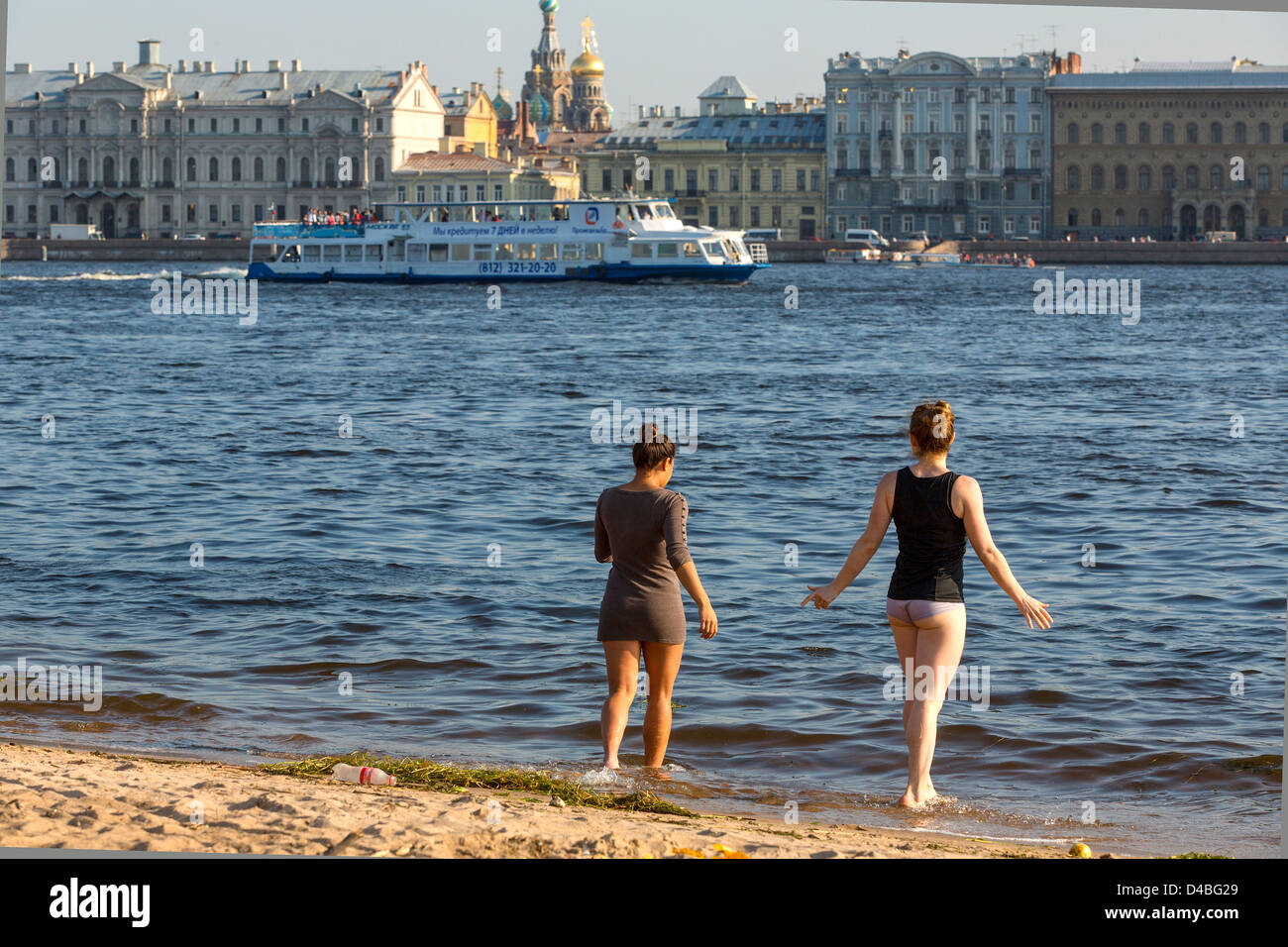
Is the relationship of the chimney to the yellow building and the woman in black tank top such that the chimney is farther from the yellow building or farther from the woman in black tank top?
the woman in black tank top

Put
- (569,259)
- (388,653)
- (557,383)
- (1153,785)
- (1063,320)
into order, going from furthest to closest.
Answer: (569,259)
(1063,320)
(557,383)
(388,653)
(1153,785)

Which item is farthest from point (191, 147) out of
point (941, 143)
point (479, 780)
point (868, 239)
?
point (479, 780)

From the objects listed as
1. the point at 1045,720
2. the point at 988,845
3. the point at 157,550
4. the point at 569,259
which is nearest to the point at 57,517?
the point at 157,550

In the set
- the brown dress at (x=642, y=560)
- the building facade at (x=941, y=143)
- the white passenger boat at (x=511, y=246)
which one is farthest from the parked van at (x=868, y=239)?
the brown dress at (x=642, y=560)

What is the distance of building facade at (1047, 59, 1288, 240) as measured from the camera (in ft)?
250

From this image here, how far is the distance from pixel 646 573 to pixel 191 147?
8179 centimetres

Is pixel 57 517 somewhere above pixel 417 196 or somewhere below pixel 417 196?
below

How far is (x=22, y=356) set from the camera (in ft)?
90.4

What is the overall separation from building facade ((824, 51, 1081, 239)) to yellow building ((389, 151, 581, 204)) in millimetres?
13403

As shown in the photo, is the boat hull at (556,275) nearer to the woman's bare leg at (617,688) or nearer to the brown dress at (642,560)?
the woman's bare leg at (617,688)

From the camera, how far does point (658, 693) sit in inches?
219

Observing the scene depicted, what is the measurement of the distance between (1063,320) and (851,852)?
117ft

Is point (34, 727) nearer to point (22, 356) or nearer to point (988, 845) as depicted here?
point (988, 845)

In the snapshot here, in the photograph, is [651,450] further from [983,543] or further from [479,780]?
[479,780]
